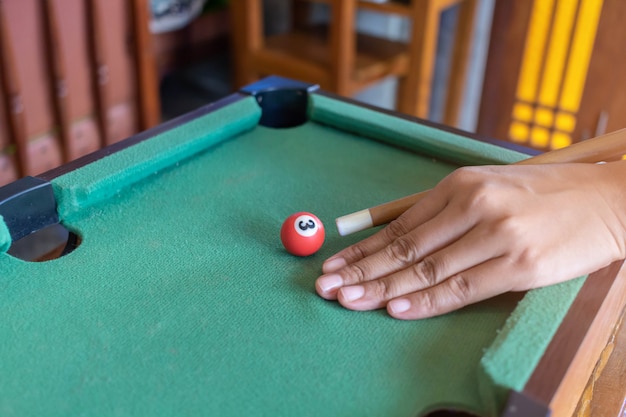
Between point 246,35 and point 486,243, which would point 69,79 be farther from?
point 486,243

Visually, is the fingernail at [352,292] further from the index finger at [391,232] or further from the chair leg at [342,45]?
the chair leg at [342,45]

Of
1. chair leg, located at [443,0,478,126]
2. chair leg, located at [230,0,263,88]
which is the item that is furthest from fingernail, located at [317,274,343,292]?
chair leg, located at [443,0,478,126]

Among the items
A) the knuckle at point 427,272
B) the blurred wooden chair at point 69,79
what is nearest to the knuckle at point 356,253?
the knuckle at point 427,272

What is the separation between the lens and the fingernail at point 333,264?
3.55 ft

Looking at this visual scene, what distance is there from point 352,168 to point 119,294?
2.00 ft

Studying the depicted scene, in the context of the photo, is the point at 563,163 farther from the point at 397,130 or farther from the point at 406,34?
the point at 406,34

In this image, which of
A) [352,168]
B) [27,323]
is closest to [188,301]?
[27,323]

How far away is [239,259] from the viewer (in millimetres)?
1131

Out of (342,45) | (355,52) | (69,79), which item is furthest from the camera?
(355,52)

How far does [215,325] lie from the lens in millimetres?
976

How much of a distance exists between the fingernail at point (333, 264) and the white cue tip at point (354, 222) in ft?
0.28

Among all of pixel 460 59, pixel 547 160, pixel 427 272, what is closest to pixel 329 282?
pixel 427 272

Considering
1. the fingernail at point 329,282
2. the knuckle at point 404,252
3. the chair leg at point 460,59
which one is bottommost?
the chair leg at point 460,59

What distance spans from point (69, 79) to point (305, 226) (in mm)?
1783
